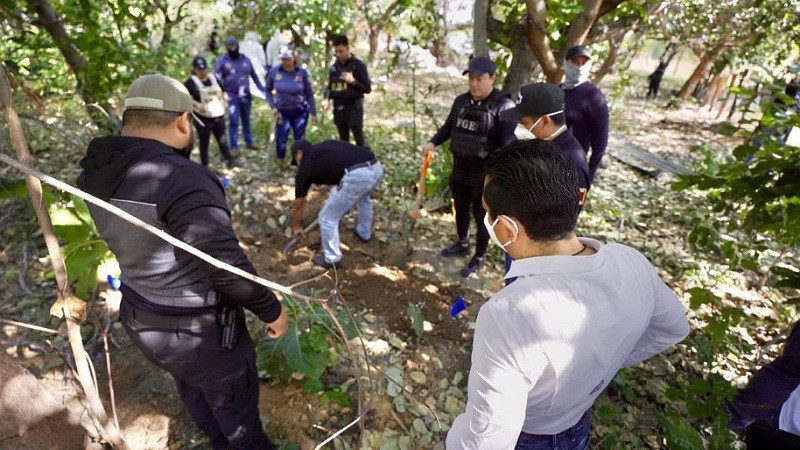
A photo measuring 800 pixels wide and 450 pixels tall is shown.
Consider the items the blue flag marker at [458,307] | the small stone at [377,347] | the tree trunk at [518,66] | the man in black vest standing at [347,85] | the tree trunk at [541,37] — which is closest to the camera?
the small stone at [377,347]

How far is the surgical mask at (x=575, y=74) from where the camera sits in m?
3.79

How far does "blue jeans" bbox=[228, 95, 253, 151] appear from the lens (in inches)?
248

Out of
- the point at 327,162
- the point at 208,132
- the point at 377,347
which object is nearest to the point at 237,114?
the point at 208,132

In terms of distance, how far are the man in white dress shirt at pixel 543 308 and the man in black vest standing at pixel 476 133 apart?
2.18 metres

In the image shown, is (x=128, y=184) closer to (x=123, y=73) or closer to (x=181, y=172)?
(x=181, y=172)

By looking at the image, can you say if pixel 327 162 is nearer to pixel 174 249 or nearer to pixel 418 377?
pixel 418 377

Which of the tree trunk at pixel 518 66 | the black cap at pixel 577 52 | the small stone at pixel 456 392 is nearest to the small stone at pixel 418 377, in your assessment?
the small stone at pixel 456 392

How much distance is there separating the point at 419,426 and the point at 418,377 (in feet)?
1.28

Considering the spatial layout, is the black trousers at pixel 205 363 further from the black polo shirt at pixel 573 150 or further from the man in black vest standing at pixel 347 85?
the man in black vest standing at pixel 347 85

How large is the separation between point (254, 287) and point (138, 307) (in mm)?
560

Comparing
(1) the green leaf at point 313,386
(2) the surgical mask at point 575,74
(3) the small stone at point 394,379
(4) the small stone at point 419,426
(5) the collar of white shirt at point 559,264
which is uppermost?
(2) the surgical mask at point 575,74

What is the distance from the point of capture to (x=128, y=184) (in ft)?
5.01

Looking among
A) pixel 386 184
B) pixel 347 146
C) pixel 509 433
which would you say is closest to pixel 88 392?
pixel 509 433

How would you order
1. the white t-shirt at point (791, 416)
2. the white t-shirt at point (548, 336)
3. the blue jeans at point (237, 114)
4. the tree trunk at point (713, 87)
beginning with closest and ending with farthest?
the white t-shirt at point (548, 336)
the white t-shirt at point (791, 416)
the blue jeans at point (237, 114)
the tree trunk at point (713, 87)
